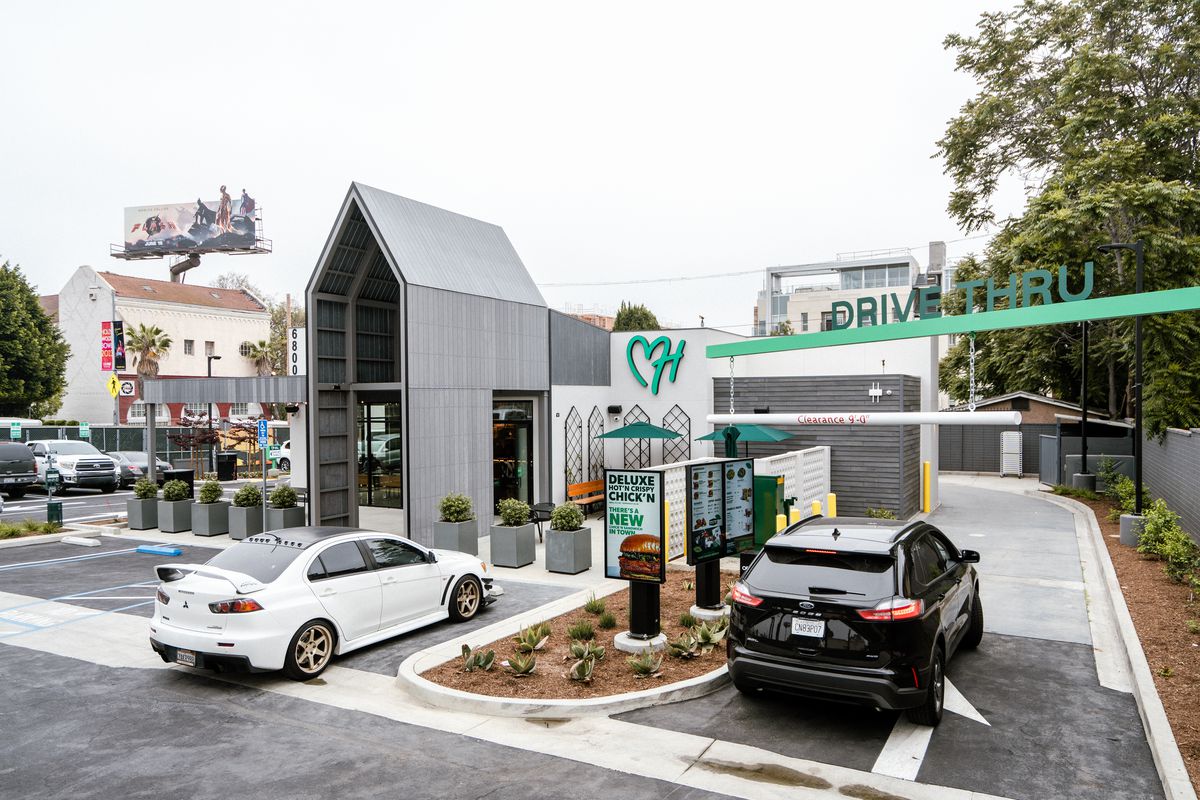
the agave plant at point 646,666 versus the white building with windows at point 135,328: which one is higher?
the white building with windows at point 135,328

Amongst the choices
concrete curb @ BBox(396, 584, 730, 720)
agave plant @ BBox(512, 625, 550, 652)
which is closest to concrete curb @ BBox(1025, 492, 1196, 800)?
concrete curb @ BBox(396, 584, 730, 720)

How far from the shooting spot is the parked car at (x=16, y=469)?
27.1 m

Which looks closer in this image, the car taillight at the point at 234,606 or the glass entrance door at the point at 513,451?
the car taillight at the point at 234,606

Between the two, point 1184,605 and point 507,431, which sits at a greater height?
point 507,431

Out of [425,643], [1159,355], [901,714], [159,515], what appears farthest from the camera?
[1159,355]

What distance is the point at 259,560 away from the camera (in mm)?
8859

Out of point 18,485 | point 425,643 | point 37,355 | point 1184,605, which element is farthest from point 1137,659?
point 37,355

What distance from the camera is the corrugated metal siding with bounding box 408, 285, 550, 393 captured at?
51.1 ft

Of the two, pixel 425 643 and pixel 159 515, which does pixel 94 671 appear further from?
pixel 159 515

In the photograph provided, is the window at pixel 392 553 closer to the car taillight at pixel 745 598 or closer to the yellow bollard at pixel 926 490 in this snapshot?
the car taillight at pixel 745 598

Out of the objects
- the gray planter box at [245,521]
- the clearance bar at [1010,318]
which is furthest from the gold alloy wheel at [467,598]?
the gray planter box at [245,521]

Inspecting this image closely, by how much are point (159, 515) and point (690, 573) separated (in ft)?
40.5

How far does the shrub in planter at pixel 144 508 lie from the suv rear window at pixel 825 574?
53.5ft

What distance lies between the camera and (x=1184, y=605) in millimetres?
10828
